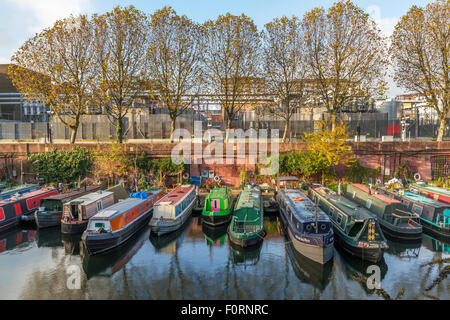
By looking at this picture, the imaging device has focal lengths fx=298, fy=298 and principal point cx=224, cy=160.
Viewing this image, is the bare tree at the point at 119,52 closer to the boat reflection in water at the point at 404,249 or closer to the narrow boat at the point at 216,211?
the narrow boat at the point at 216,211

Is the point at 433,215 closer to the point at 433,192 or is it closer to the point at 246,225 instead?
the point at 433,192

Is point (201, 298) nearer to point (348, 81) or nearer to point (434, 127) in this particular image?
point (348, 81)

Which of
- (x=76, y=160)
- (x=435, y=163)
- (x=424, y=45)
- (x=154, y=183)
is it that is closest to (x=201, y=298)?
(x=154, y=183)

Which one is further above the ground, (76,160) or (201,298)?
(76,160)

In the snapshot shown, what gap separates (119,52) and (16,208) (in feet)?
68.3

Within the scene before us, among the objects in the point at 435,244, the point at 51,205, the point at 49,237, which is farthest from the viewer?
the point at 51,205

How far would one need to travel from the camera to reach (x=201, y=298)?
14.5m

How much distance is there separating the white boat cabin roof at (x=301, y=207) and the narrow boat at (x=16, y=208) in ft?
70.8

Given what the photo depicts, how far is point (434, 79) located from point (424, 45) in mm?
4262

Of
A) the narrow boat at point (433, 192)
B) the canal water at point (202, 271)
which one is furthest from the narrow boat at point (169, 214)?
the narrow boat at point (433, 192)

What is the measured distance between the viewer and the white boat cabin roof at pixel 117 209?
67.2ft

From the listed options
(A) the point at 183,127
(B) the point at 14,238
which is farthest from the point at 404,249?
(A) the point at 183,127

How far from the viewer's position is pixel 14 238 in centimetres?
2323

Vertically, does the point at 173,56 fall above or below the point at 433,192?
above
